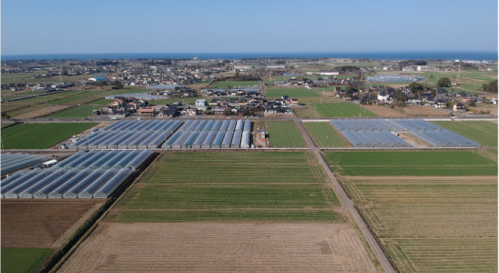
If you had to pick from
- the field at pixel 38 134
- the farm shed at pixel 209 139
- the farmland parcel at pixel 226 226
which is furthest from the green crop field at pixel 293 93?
the farmland parcel at pixel 226 226

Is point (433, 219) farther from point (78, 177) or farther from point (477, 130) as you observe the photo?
point (477, 130)

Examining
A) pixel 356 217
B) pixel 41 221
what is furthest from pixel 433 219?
pixel 41 221

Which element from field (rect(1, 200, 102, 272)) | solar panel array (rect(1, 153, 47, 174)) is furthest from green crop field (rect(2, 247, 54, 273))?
solar panel array (rect(1, 153, 47, 174))

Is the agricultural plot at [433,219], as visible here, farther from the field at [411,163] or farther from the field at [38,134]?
the field at [38,134]

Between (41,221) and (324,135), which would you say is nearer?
(41,221)

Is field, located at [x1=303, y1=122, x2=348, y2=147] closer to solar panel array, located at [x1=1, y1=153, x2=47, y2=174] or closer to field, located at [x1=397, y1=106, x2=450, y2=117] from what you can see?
field, located at [x1=397, y1=106, x2=450, y2=117]
